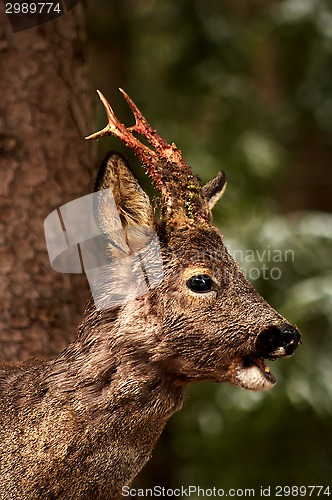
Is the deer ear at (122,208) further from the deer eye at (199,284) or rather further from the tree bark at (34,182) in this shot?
the tree bark at (34,182)

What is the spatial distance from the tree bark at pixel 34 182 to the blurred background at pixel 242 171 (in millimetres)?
1484

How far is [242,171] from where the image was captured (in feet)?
17.6

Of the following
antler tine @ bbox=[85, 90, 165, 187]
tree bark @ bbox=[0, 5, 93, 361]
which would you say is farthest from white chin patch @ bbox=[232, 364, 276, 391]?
tree bark @ bbox=[0, 5, 93, 361]

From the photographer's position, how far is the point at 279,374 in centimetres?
462

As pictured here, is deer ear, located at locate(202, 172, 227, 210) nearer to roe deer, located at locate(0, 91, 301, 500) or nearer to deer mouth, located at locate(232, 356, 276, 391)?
roe deer, located at locate(0, 91, 301, 500)

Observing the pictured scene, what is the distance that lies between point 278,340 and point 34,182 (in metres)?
1.34

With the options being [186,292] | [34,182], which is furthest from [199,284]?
→ [34,182]

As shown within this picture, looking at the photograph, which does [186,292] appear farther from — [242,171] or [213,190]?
[242,171]

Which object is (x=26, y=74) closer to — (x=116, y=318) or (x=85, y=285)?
(x=85, y=285)

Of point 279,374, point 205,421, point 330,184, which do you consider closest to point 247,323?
point 279,374

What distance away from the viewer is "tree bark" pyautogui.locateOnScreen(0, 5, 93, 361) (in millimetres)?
2934

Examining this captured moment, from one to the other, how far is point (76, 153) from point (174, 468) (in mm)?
2741

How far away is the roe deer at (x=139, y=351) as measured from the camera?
2.11 m

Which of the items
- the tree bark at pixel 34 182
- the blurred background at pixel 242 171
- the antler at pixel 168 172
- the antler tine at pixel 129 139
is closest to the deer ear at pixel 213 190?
the antler at pixel 168 172
